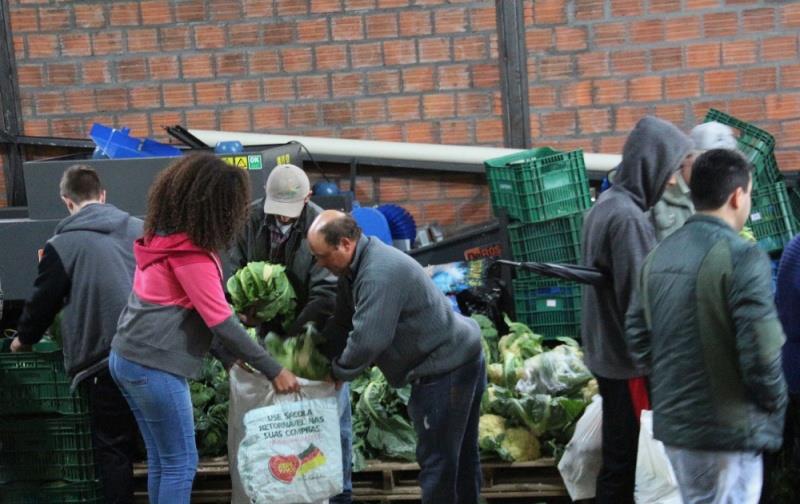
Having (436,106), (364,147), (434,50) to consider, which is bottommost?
(364,147)

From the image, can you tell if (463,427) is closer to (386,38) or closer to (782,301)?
(782,301)

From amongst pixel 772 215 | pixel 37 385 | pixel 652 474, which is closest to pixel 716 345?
pixel 652 474

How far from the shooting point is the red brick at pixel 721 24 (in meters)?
7.57

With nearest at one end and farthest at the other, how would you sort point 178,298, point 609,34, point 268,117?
point 178,298, point 609,34, point 268,117

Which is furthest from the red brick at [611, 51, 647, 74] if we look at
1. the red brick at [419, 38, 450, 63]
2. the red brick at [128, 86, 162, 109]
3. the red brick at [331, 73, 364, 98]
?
the red brick at [128, 86, 162, 109]

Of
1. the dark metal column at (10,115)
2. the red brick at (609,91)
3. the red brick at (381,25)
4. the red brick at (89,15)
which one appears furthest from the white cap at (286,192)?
the dark metal column at (10,115)

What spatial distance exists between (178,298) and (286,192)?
2.48ft

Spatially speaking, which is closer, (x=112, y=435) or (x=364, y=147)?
(x=112, y=435)

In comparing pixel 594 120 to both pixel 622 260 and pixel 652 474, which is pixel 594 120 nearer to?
pixel 622 260

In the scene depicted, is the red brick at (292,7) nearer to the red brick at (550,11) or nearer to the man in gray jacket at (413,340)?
the red brick at (550,11)

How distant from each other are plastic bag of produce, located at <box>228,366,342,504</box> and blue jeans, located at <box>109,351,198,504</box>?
0.33 m

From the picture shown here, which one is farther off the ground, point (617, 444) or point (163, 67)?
point (163, 67)

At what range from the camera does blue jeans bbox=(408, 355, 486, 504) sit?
4.58 meters

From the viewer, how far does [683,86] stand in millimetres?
7668
